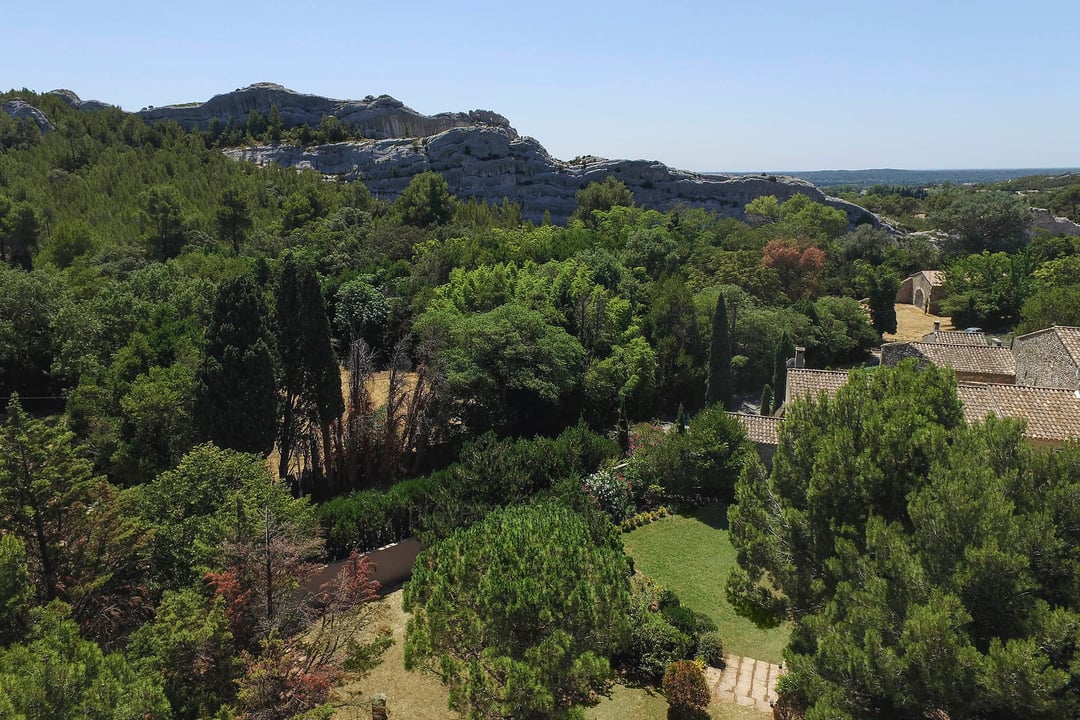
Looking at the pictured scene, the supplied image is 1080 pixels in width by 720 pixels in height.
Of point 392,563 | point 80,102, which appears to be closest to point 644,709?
point 392,563

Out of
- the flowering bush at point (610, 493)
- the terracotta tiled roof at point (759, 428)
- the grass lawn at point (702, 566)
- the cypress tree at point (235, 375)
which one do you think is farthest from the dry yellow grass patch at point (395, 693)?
the terracotta tiled roof at point (759, 428)

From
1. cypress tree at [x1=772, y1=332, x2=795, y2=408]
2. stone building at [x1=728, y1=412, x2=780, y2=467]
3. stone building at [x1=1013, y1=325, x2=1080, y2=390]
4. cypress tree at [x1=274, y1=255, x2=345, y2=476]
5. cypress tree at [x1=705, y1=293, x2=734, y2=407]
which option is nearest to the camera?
cypress tree at [x1=274, y1=255, x2=345, y2=476]

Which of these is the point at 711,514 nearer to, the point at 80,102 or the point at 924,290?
the point at 924,290

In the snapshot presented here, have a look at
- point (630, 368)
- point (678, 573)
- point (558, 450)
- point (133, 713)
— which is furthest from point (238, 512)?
point (630, 368)

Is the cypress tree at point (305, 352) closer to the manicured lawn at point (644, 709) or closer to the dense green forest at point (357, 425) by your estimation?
the dense green forest at point (357, 425)

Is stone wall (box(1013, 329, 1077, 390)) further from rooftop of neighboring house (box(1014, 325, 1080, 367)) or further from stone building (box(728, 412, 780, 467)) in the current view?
stone building (box(728, 412, 780, 467))

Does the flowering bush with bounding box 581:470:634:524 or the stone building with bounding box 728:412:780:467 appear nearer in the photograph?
the flowering bush with bounding box 581:470:634:524

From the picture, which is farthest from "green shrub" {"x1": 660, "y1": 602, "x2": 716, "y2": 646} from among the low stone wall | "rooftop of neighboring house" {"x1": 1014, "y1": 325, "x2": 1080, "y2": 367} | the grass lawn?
"rooftop of neighboring house" {"x1": 1014, "y1": 325, "x2": 1080, "y2": 367}

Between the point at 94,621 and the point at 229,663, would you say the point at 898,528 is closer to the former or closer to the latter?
the point at 229,663
